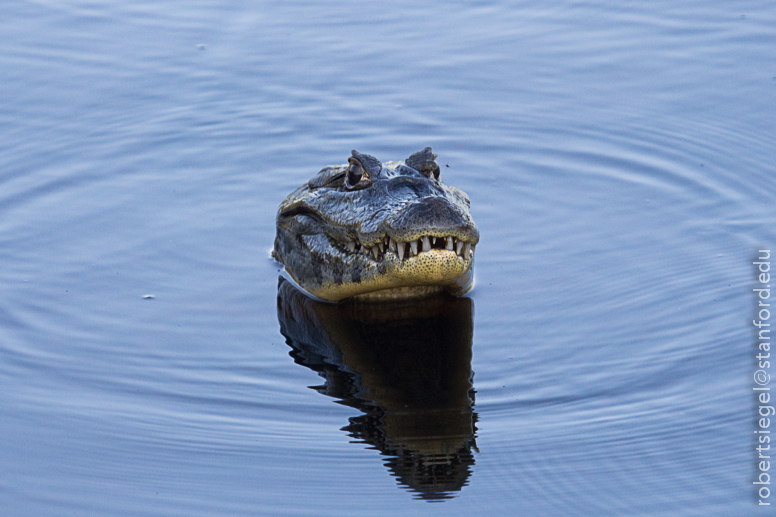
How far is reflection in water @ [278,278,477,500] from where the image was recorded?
15.4 feet

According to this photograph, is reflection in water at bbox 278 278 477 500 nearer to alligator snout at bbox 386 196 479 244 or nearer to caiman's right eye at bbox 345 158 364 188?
alligator snout at bbox 386 196 479 244

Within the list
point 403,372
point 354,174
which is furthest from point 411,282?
point 354,174

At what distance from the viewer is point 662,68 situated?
10.0 metres

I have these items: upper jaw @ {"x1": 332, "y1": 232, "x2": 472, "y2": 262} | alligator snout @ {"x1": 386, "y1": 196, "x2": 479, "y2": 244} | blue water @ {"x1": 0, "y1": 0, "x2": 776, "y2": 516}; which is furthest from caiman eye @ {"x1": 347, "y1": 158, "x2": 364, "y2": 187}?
blue water @ {"x1": 0, "y1": 0, "x2": 776, "y2": 516}

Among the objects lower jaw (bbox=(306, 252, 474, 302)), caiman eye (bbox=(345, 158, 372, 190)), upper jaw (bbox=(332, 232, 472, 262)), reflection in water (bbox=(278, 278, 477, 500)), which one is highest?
caiman eye (bbox=(345, 158, 372, 190))

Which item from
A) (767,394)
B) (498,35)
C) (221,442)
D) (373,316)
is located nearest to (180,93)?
(498,35)

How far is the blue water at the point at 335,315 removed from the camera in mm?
4668

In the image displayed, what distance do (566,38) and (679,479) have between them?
708 centimetres

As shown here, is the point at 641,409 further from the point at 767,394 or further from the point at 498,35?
the point at 498,35

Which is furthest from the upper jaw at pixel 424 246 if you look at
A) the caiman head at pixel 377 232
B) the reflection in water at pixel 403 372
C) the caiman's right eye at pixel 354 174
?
the caiman's right eye at pixel 354 174

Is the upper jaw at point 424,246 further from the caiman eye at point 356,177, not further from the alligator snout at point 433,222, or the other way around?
the caiman eye at point 356,177

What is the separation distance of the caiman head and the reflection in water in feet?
0.58

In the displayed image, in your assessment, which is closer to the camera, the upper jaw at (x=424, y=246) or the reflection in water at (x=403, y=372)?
the reflection in water at (x=403, y=372)

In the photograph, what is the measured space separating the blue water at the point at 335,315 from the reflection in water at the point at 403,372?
3 cm
